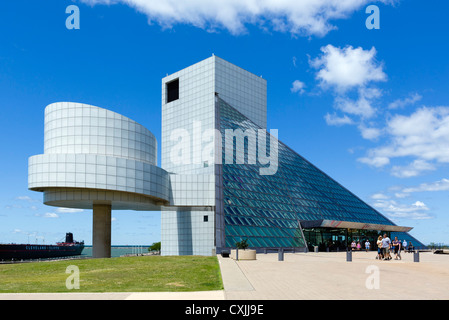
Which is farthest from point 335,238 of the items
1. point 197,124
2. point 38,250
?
point 38,250

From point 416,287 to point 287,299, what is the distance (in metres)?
6.11

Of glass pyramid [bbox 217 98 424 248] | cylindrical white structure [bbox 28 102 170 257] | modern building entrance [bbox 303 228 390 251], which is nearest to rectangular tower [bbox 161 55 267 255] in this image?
glass pyramid [bbox 217 98 424 248]

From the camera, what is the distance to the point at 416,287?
606 inches

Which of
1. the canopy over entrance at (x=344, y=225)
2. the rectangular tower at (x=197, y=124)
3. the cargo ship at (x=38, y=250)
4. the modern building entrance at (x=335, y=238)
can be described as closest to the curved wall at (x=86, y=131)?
the rectangular tower at (x=197, y=124)

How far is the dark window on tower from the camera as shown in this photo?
2556 inches

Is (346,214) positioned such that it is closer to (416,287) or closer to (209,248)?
A: (209,248)

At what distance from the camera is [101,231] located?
39.1 m

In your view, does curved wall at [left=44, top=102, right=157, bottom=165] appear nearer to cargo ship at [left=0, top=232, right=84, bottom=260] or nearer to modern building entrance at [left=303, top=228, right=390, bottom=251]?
modern building entrance at [left=303, top=228, right=390, bottom=251]

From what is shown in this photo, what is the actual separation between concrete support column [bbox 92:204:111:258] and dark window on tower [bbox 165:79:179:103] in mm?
29061

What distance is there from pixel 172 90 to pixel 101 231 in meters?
32.1

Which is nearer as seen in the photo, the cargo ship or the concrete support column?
the concrete support column

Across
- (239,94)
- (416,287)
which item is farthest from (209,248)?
(416,287)

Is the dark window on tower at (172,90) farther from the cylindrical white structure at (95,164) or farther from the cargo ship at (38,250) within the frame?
the cargo ship at (38,250)

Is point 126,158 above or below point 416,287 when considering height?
above
